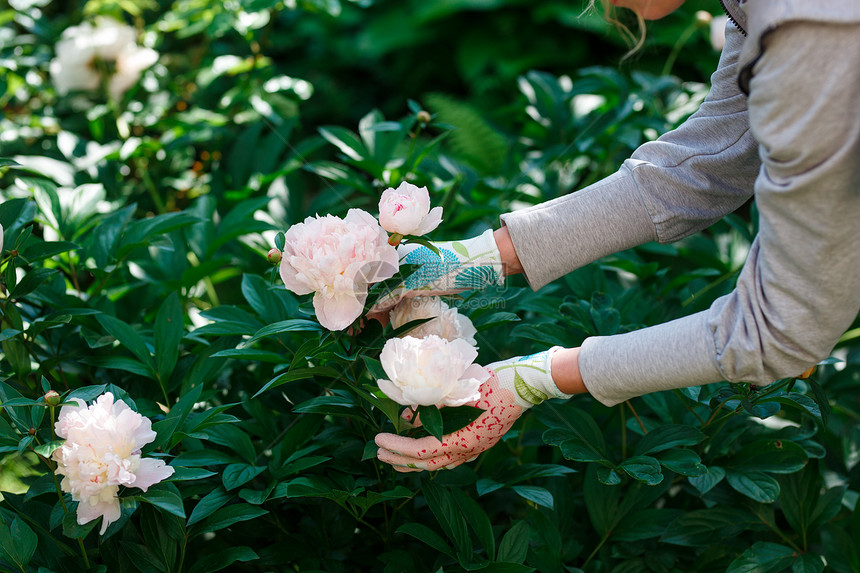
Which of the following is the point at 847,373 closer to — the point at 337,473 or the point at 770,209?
the point at 770,209


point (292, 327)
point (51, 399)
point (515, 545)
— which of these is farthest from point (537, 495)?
point (51, 399)

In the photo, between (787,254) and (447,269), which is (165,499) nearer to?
(447,269)

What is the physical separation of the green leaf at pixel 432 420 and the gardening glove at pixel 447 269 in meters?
0.18

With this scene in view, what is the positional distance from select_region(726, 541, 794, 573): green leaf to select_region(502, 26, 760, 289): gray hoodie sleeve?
0.46 m

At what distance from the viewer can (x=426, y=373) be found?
79 cm

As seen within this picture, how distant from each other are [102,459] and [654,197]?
2.51 ft

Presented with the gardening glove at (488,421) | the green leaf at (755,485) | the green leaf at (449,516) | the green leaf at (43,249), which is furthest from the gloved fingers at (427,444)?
the green leaf at (43,249)

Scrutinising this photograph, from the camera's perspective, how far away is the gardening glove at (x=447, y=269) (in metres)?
0.96

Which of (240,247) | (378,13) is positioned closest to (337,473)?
(240,247)

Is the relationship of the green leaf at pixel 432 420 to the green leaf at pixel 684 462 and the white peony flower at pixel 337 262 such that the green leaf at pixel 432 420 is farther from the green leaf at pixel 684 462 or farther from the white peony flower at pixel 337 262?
the green leaf at pixel 684 462

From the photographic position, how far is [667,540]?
3.49 ft

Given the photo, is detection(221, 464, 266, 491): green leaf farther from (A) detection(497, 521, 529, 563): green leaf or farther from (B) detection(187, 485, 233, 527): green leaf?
(A) detection(497, 521, 529, 563): green leaf

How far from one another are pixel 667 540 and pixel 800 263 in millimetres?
516

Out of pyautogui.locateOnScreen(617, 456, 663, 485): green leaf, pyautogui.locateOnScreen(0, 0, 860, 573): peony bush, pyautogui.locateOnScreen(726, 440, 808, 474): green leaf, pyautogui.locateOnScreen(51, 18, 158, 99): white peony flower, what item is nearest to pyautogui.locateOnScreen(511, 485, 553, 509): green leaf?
pyautogui.locateOnScreen(0, 0, 860, 573): peony bush
